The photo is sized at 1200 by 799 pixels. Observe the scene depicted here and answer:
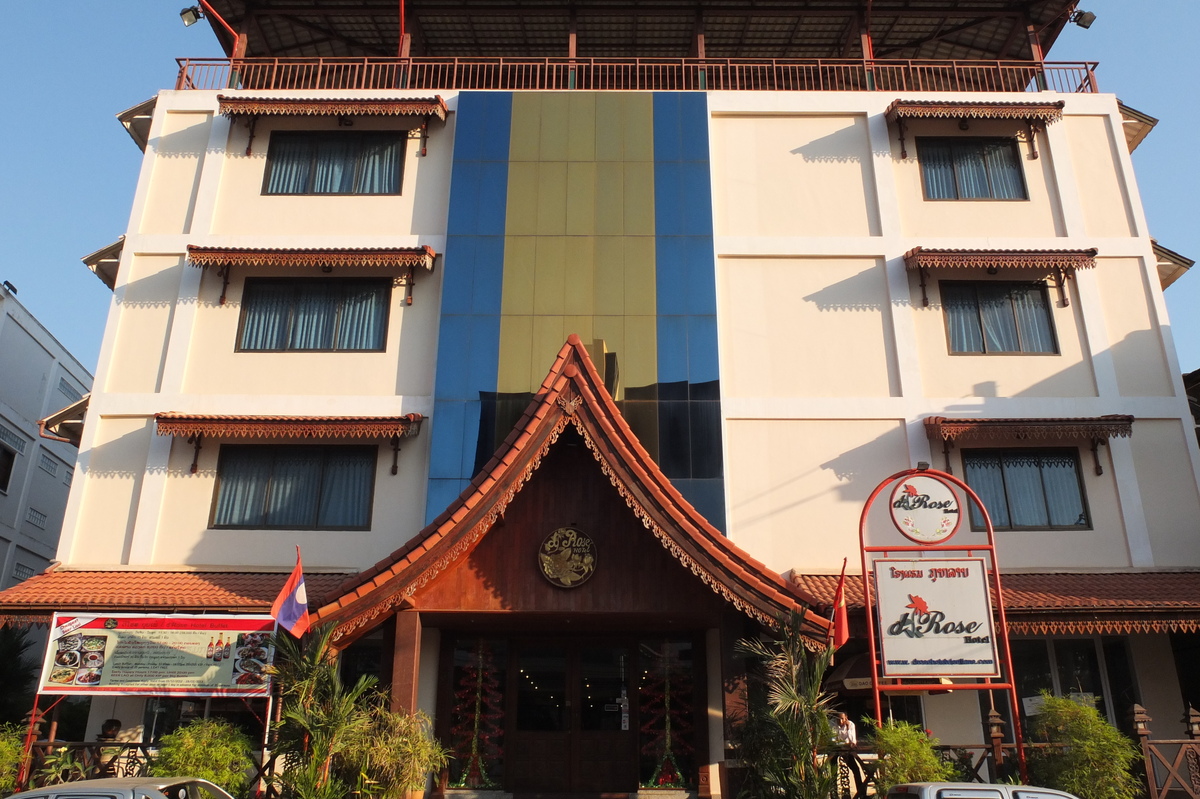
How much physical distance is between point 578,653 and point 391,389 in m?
6.06

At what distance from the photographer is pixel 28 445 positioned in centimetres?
2816

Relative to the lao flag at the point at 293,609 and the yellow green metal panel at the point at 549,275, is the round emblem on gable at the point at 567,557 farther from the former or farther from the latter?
the yellow green metal panel at the point at 549,275

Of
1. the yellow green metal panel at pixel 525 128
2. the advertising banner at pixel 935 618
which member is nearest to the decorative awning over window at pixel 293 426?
the yellow green metal panel at pixel 525 128

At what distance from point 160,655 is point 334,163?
10.6 m

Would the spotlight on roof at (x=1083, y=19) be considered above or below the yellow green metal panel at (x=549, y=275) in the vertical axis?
above

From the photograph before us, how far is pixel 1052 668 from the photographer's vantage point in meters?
15.9

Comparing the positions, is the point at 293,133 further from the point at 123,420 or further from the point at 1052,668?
the point at 1052,668

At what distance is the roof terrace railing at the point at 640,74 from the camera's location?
19703mm

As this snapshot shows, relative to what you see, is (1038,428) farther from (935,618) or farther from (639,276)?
(639,276)

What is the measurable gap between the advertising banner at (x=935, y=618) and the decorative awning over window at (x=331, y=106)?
41.7ft

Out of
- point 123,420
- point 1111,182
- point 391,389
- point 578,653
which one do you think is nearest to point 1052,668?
point 578,653

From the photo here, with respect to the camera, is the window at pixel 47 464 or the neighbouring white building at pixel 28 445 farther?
the window at pixel 47 464

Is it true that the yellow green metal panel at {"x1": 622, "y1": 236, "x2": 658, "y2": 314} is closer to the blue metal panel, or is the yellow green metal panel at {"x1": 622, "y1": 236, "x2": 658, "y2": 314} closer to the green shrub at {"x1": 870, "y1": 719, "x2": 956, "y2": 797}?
the blue metal panel

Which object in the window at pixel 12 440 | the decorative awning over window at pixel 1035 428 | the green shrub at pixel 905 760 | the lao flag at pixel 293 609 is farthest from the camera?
the window at pixel 12 440
